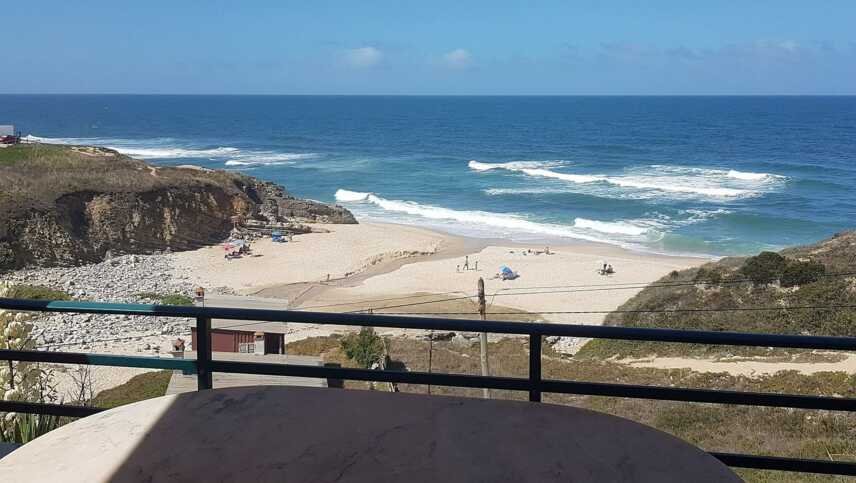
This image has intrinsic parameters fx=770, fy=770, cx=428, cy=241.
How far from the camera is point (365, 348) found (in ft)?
42.1

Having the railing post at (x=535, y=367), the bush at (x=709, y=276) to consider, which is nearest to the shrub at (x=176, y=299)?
the bush at (x=709, y=276)

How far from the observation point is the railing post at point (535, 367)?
101 inches

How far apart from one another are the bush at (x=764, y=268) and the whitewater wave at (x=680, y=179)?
82.2ft

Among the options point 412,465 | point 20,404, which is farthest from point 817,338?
point 20,404

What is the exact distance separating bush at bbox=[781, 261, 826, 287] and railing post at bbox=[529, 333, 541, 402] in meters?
18.4

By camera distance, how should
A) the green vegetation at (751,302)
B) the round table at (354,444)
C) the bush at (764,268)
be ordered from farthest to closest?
the bush at (764,268)
the green vegetation at (751,302)
the round table at (354,444)

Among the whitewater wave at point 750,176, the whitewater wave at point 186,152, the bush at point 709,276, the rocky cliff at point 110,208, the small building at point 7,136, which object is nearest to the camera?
the bush at point 709,276

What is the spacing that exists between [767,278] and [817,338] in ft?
60.9

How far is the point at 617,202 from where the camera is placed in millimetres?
42625

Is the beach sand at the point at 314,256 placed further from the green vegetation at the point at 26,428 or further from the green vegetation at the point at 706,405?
the green vegetation at the point at 26,428

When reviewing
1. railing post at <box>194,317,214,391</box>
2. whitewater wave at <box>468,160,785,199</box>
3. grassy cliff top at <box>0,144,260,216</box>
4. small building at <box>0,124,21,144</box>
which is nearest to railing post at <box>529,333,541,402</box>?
railing post at <box>194,317,214,391</box>

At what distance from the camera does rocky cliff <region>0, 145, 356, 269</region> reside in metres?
28.8

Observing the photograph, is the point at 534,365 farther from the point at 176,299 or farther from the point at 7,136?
the point at 7,136

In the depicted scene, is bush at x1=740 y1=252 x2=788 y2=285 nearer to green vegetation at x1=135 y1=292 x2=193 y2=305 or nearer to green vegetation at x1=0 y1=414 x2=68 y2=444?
green vegetation at x1=135 y1=292 x2=193 y2=305
